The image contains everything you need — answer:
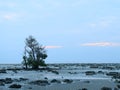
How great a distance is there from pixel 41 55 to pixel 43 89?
56.9 metres

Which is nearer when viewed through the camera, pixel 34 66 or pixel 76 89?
pixel 76 89

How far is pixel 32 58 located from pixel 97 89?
189ft

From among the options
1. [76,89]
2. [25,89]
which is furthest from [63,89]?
[25,89]

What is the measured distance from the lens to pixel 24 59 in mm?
89250

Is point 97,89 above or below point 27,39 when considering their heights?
below

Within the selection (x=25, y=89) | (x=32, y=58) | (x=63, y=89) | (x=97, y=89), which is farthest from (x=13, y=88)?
(x=32, y=58)

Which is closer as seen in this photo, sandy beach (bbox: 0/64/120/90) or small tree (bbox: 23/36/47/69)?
sandy beach (bbox: 0/64/120/90)

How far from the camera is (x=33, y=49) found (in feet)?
297

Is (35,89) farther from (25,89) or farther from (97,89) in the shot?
(97,89)

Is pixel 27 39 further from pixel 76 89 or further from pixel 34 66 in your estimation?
pixel 76 89

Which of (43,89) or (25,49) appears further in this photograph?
(25,49)

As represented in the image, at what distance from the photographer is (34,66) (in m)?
89.9

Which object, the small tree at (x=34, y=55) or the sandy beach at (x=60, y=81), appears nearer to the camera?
the sandy beach at (x=60, y=81)

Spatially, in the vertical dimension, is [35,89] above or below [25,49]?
below
